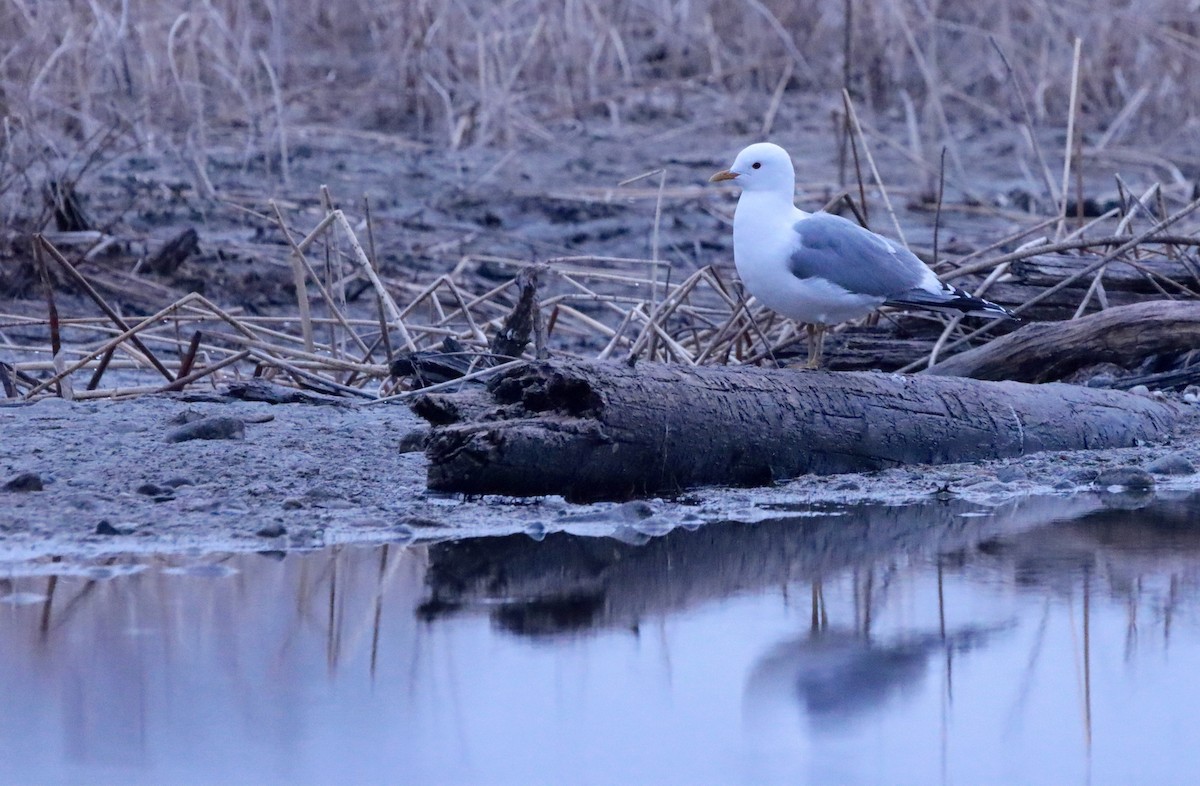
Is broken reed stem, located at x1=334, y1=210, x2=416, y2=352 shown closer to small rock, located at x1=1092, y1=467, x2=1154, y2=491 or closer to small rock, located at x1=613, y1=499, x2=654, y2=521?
small rock, located at x1=613, y1=499, x2=654, y2=521

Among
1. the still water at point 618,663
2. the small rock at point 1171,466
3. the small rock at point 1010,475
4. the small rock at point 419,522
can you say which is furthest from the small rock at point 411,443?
the small rock at point 1171,466

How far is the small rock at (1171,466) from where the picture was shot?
4.02 meters

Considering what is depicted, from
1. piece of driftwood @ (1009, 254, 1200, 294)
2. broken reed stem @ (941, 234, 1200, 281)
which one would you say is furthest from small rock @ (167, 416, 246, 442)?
piece of driftwood @ (1009, 254, 1200, 294)

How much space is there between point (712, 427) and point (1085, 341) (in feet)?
5.32

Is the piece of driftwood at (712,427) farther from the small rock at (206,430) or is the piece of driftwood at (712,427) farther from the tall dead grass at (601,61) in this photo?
the tall dead grass at (601,61)

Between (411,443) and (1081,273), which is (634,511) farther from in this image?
(1081,273)

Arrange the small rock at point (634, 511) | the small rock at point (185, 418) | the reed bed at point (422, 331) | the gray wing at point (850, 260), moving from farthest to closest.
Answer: the reed bed at point (422, 331) → the small rock at point (185, 418) → the gray wing at point (850, 260) → the small rock at point (634, 511)

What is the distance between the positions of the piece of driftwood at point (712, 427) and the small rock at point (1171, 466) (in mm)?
272

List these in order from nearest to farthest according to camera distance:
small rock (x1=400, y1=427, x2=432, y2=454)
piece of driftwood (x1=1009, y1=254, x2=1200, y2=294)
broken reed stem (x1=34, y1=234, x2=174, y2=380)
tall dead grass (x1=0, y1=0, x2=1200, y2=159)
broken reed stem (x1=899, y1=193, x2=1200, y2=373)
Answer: small rock (x1=400, y1=427, x2=432, y2=454) < broken reed stem (x1=34, y1=234, x2=174, y2=380) < broken reed stem (x1=899, y1=193, x2=1200, y2=373) < piece of driftwood (x1=1009, y1=254, x2=1200, y2=294) < tall dead grass (x1=0, y1=0, x2=1200, y2=159)

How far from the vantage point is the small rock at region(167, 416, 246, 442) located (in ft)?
12.9

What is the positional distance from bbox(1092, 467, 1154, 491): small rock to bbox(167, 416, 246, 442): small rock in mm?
2225

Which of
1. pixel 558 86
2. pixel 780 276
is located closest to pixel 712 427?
pixel 780 276

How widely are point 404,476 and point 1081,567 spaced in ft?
5.24

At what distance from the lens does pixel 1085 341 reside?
4688 mm
